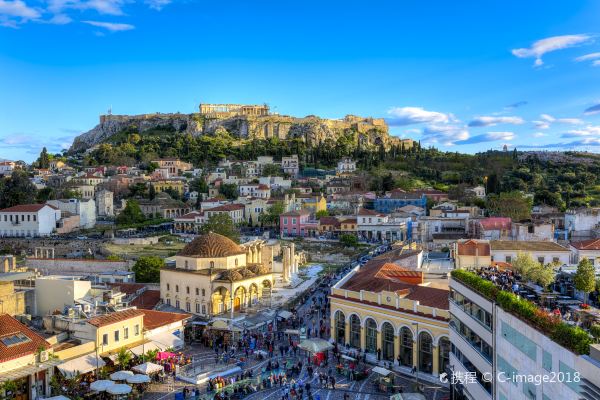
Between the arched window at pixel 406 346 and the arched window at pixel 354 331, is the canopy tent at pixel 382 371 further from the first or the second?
the arched window at pixel 354 331

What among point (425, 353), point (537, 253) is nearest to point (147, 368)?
point (425, 353)

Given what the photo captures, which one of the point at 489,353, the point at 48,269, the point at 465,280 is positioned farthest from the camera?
the point at 48,269

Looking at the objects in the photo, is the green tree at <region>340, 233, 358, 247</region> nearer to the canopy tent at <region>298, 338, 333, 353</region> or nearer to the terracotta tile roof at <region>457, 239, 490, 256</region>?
the terracotta tile roof at <region>457, 239, 490, 256</region>

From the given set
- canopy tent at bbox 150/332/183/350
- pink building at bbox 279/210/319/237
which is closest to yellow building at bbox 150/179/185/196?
pink building at bbox 279/210/319/237

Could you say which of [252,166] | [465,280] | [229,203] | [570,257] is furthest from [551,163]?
[465,280]

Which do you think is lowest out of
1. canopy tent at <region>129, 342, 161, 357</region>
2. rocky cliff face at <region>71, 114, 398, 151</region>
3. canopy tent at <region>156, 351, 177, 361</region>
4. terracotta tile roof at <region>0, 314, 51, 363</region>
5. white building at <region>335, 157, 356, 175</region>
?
canopy tent at <region>156, 351, 177, 361</region>

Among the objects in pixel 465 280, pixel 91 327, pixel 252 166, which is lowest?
pixel 91 327

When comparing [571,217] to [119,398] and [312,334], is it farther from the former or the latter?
[119,398]
